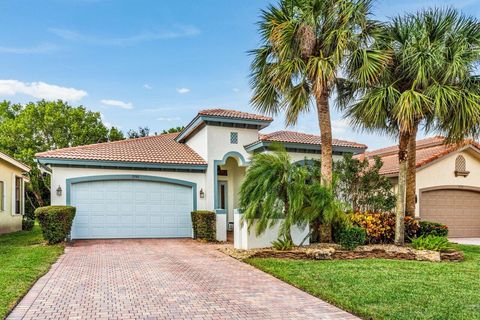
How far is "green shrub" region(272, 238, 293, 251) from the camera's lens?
11742mm

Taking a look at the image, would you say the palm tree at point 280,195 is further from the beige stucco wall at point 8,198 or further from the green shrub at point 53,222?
the beige stucco wall at point 8,198

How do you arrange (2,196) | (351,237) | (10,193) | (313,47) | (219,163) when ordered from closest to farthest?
(351,237) < (313,47) < (219,163) < (2,196) < (10,193)

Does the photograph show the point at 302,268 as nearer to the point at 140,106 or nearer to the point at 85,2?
the point at 85,2

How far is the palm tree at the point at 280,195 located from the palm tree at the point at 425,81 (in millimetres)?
3030

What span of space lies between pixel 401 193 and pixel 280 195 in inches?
166

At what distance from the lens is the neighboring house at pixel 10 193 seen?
18.4 meters

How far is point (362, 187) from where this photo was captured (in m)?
14.2

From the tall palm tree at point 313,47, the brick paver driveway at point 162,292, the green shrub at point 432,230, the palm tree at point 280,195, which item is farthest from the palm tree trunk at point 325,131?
the green shrub at point 432,230

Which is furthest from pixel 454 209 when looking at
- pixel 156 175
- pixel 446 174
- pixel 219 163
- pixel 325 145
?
pixel 156 175

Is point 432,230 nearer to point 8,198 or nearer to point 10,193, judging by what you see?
point 8,198

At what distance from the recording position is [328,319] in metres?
5.93

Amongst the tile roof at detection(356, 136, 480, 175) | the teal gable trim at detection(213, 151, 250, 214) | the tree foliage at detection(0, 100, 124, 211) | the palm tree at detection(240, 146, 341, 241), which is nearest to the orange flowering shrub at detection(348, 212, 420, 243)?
the palm tree at detection(240, 146, 341, 241)

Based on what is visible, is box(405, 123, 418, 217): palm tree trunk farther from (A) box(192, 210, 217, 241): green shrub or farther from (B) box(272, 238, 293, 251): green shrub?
(A) box(192, 210, 217, 241): green shrub

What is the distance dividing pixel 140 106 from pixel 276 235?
2023 cm
